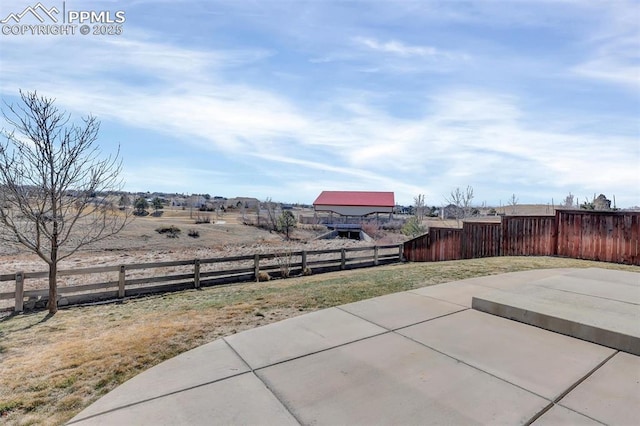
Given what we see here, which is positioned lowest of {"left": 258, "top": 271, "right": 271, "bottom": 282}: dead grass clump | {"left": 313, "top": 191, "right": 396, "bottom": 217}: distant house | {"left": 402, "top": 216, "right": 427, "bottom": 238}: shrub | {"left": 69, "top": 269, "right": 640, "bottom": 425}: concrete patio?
{"left": 258, "top": 271, "right": 271, "bottom": 282}: dead grass clump

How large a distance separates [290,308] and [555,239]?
915 cm

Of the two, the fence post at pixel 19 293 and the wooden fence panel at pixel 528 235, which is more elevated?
the wooden fence panel at pixel 528 235

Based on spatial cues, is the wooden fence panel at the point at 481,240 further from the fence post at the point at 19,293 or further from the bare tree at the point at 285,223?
the bare tree at the point at 285,223

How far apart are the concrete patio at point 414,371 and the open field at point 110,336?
0.36 m

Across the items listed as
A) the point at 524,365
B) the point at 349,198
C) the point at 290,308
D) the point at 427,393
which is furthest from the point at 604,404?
the point at 349,198

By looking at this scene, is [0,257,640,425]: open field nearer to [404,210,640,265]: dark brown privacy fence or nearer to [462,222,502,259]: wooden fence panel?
[404,210,640,265]: dark brown privacy fence

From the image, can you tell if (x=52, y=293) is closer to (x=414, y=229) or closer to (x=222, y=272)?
(x=222, y=272)

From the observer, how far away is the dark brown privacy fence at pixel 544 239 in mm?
8961

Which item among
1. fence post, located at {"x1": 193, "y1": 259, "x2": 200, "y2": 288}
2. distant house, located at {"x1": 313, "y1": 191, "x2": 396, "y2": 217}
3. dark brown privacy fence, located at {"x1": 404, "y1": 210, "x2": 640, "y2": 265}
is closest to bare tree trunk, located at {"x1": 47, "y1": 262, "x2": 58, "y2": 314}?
fence post, located at {"x1": 193, "y1": 259, "x2": 200, "y2": 288}

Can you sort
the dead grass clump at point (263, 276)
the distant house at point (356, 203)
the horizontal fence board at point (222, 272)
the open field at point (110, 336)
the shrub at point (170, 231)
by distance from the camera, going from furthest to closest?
1. the distant house at point (356, 203)
2. the shrub at point (170, 231)
3. the dead grass clump at point (263, 276)
4. the horizontal fence board at point (222, 272)
5. the open field at point (110, 336)

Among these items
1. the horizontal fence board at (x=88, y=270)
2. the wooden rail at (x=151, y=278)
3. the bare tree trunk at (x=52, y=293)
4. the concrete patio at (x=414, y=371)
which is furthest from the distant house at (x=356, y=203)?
the concrete patio at (x=414, y=371)

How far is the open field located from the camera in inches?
114

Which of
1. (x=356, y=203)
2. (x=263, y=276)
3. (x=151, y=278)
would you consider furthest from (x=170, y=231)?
(x=356, y=203)

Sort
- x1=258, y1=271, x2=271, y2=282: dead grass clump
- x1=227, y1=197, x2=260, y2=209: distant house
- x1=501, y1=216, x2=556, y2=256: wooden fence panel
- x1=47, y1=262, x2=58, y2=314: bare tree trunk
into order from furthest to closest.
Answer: x1=227, y1=197, x2=260, y2=209: distant house → x1=501, y1=216, x2=556, y2=256: wooden fence panel → x1=258, y1=271, x2=271, y2=282: dead grass clump → x1=47, y1=262, x2=58, y2=314: bare tree trunk
